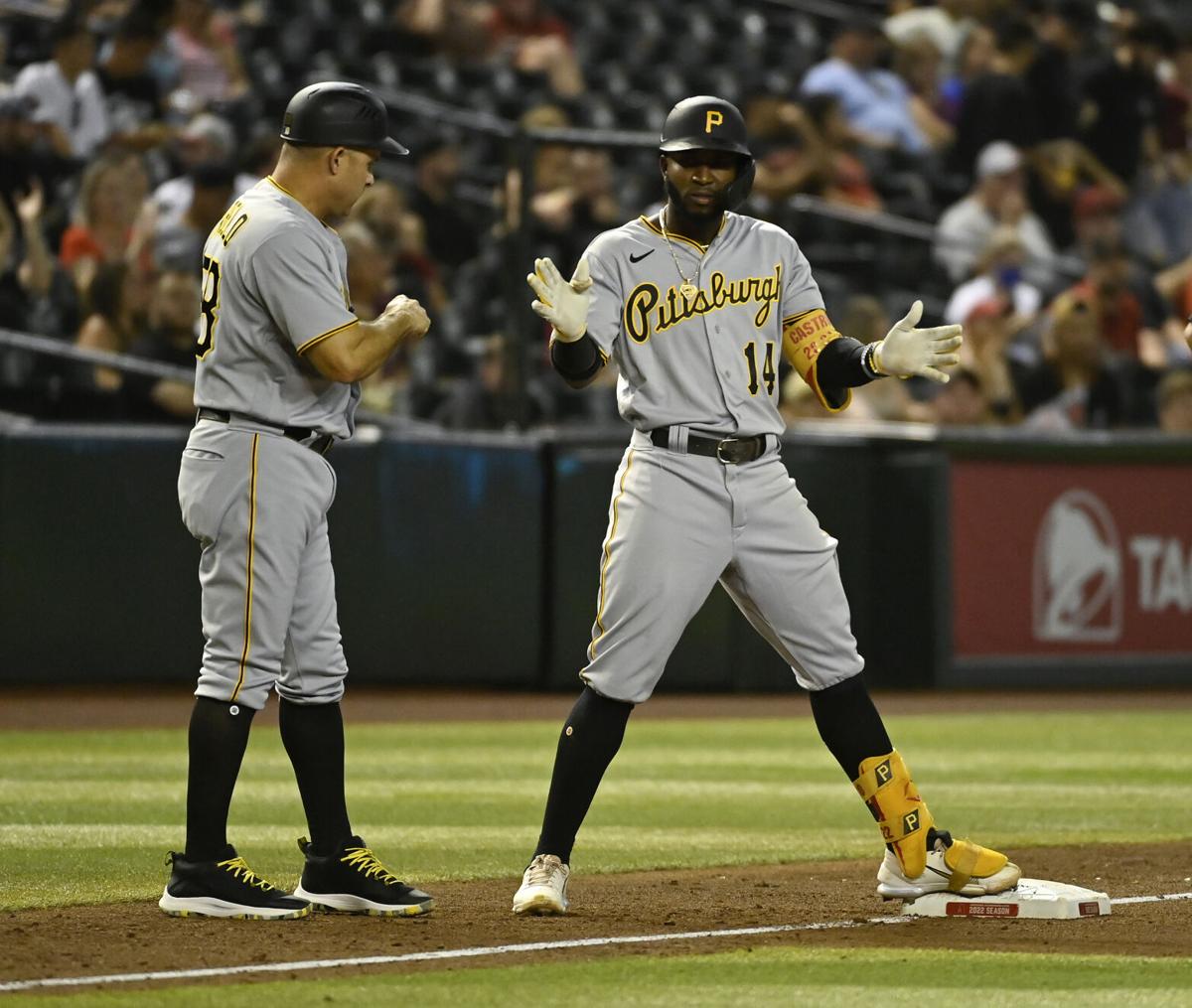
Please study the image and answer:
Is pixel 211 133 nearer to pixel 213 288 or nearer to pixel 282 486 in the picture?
pixel 213 288

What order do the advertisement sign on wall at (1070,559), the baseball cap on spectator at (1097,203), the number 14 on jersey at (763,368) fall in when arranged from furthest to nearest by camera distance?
1. the baseball cap on spectator at (1097,203)
2. the advertisement sign on wall at (1070,559)
3. the number 14 on jersey at (763,368)

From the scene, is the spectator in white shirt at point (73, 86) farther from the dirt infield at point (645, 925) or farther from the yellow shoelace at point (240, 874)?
the yellow shoelace at point (240, 874)

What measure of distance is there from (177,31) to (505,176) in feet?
10.0

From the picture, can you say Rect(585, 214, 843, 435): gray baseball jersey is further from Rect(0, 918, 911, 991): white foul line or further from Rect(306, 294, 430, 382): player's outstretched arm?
Rect(0, 918, 911, 991): white foul line

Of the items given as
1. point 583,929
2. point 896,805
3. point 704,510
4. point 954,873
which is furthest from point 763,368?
point 583,929

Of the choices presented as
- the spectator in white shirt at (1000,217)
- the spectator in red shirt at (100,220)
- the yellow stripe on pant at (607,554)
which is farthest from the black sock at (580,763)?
the spectator in white shirt at (1000,217)

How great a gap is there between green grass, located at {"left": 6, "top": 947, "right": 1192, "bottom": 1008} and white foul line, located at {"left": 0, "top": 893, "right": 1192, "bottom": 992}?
0.46ft

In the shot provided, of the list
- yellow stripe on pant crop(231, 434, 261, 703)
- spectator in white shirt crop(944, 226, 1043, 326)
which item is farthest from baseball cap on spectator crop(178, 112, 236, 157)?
yellow stripe on pant crop(231, 434, 261, 703)

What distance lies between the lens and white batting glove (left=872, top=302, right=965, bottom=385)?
534 cm

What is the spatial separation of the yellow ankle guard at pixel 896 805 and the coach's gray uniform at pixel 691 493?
0.25m

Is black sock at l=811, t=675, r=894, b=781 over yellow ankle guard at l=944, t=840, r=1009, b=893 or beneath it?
over

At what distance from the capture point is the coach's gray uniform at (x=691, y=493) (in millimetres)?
5293

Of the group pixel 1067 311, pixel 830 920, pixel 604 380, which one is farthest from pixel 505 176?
pixel 830 920

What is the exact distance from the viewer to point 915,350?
5352 millimetres
